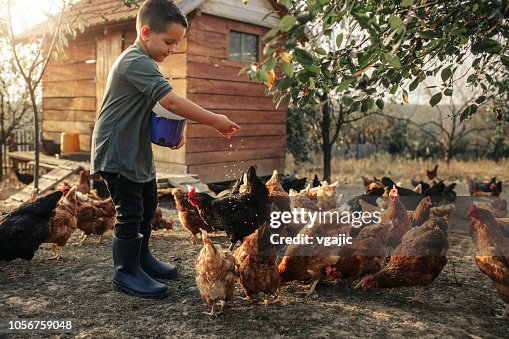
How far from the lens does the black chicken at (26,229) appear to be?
147 inches

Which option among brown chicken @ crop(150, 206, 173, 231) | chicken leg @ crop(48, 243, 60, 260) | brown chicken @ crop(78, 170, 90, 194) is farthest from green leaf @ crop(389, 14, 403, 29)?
brown chicken @ crop(78, 170, 90, 194)

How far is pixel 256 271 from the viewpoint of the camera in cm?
315

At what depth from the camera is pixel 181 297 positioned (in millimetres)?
3377

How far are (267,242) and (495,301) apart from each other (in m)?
1.82

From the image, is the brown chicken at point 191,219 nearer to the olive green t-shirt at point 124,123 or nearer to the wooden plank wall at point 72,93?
the olive green t-shirt at point 124,123

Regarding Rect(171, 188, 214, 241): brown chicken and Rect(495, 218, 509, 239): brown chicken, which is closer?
Rect(495, 218, 509, 239): brown chicken

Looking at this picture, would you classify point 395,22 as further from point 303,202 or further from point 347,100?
point 303,202

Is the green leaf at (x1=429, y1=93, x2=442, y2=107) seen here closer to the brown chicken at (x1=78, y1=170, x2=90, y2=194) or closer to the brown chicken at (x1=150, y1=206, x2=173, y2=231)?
the brown chicken at (x1=150, y1=206, x2=173, y2=231)

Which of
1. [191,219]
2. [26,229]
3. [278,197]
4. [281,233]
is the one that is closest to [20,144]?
[191,219]

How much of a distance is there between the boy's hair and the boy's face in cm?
3

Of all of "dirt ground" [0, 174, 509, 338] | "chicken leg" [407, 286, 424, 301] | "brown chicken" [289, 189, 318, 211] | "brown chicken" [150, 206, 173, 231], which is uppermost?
"brown chicken" [289, 189, 318, 211]

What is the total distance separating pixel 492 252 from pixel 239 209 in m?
2.11

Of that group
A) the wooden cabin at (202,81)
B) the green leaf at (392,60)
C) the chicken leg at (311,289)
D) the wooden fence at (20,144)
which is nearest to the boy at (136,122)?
the chicken leg at (311,289)

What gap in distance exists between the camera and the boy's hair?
9.95 feet
